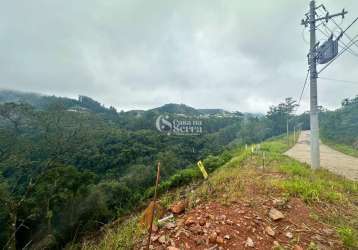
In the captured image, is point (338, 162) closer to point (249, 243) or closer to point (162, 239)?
point (249, 243)

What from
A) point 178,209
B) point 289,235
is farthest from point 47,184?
point 289,235

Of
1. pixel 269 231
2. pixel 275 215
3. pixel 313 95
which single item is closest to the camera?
pixel 269 231

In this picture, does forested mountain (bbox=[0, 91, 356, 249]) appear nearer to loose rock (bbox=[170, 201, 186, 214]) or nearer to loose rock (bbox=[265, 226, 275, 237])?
loose rock (bbox=[170, 201, 186, 214])

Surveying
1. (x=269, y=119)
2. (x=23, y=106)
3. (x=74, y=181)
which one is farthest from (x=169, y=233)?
(x=269, y=119)

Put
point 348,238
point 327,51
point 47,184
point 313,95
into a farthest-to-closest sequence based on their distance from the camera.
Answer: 1. point 47,184
2. point 313,95
3. point 327,51
4. point 348,238

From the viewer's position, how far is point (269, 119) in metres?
68.2

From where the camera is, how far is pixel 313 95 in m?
9.23

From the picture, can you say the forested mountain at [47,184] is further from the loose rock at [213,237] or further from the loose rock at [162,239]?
the loose rock at [213,237]

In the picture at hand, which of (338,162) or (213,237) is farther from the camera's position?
(338,162)

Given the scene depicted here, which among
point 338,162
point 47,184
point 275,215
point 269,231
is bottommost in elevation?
point 47,184

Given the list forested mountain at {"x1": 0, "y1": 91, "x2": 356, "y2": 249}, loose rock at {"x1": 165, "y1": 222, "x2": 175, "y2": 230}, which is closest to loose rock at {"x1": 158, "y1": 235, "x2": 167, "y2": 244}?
loose rock at {"x1": 165, "y1": 222, "x2": 175, "y2": 230}

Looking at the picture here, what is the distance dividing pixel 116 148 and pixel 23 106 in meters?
23.8

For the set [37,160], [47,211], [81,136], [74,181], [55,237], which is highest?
[81,136]

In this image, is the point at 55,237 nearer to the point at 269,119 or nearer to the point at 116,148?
the point at 116,148
